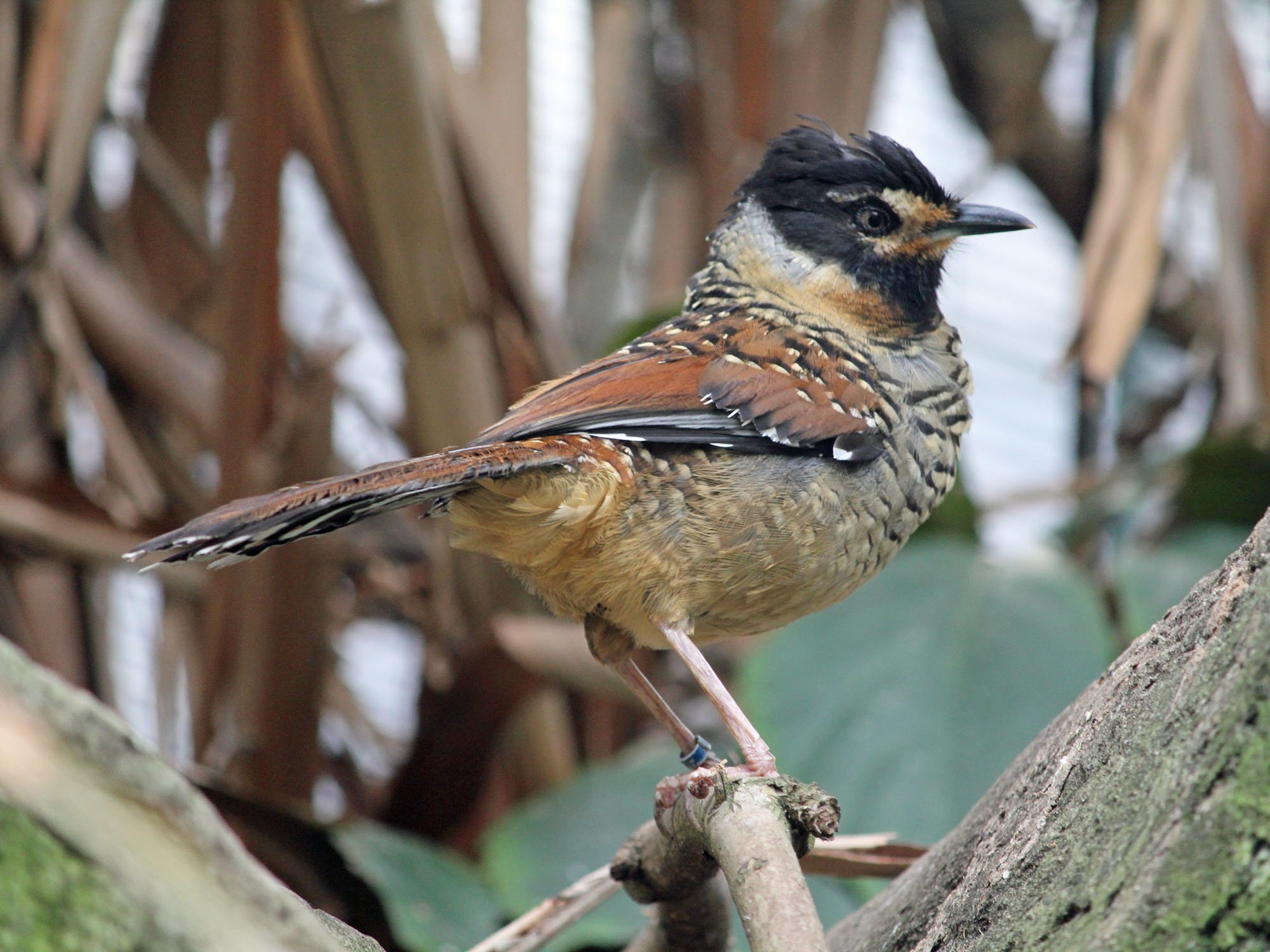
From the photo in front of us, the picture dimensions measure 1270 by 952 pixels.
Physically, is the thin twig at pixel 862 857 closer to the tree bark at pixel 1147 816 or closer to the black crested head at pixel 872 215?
the tree bark at pixel 1147 816

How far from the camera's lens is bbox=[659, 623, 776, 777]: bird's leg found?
1.75 m

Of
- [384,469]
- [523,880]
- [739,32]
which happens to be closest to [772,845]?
[384,469]

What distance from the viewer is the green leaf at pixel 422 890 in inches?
99.3

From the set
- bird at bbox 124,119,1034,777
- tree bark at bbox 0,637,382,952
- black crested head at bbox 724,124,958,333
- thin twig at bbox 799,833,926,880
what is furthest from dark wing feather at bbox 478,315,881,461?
tree bark at bbox 0,637,382,952

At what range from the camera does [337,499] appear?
58.7 inches

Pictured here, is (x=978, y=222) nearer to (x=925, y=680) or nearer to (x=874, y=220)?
(x=874, y=220)

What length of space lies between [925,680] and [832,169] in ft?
→ 3.45

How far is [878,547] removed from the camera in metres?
1.99

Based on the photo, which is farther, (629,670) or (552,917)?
(629,670)

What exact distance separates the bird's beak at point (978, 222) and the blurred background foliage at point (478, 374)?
0.20 metres

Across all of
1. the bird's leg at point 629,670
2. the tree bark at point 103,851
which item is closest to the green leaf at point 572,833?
the bird's leg at point 629,670

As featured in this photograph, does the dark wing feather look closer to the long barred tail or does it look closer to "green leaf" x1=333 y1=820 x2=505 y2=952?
the long barred tail

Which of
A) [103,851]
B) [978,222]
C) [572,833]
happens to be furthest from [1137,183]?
[103,851]

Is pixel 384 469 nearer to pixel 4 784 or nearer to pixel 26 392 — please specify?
pixel 4 784
